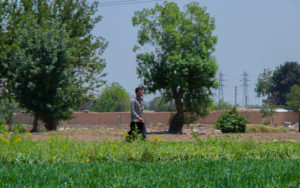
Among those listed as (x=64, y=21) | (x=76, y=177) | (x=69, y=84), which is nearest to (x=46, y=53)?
(x=69, y=84)

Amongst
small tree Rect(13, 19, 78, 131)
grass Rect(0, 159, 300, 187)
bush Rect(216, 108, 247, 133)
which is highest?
small tree Rect(13, 19, 78, 131)

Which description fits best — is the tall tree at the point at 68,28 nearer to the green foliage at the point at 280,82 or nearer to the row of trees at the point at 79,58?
the row of trees at the point at 79,58

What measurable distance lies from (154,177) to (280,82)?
59319 millimetres

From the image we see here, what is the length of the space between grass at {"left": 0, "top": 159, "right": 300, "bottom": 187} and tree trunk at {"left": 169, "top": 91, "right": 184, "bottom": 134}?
14.7m

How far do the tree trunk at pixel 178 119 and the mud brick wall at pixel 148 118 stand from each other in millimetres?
14110

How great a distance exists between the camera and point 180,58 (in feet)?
62.9

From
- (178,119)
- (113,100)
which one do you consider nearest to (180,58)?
(178,119)

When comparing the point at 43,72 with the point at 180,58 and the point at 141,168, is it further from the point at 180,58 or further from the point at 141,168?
the point at 141,168

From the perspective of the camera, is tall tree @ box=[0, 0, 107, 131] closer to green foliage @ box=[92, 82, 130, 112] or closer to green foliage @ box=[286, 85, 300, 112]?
green foliage @ box=[286, 85, 300, 112]

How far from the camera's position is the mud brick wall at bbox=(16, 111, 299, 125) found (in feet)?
118

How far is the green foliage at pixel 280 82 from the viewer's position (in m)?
57.3

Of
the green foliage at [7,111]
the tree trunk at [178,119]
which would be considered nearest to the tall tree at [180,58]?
the tree trunk at [178,119]

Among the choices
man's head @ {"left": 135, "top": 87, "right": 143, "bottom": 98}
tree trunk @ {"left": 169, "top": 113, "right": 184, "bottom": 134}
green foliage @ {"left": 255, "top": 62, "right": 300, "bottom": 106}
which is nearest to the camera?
man's head @ {"left": 135, "top": 87, "right": 143, "bottom": 98}

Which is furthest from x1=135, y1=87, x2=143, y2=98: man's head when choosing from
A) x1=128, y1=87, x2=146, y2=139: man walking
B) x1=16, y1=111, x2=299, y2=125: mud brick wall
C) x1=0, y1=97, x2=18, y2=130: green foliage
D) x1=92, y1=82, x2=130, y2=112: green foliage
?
x1=92, y1=82, x2=130, y2=112: green foliage
